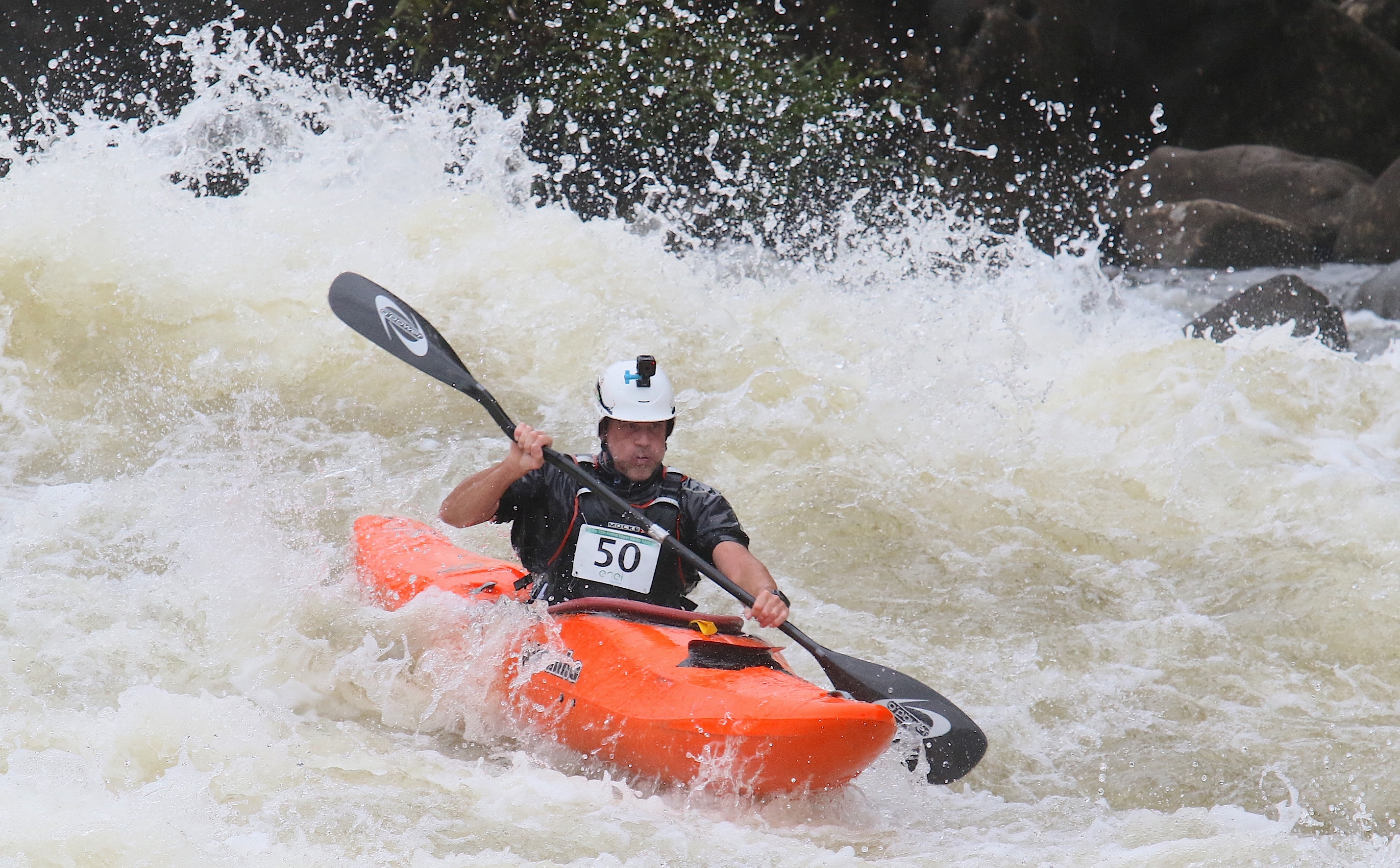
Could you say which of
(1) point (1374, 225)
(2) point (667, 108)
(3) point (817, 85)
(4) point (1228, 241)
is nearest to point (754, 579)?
(2) point (667, 108)

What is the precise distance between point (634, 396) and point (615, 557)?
1.53ft

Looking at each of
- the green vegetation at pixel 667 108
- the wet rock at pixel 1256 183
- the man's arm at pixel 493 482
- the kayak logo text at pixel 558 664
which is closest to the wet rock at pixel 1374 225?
the wet rock at pixel 1256 183

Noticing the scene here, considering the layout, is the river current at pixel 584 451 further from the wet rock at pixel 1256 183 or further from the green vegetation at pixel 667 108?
the wet rock at pixel 1256 183

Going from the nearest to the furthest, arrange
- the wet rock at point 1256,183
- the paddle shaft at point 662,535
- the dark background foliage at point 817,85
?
1. the paddle shaft at point 662,535
2. the dark background foliage at point 817,85
3. the wet rock at point 1256,183

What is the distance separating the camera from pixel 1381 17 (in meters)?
15.0

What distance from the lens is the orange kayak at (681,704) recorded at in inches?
124

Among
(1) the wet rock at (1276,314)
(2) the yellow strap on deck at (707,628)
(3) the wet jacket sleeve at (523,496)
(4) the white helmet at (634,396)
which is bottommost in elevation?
(2) the yellow strap on deck at (707,628)

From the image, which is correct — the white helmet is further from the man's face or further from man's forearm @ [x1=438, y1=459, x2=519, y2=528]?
man's forearm @ [x1=438, y1=459, x2=519, y2=528]

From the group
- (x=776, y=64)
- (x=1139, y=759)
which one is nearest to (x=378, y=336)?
(x=1139, y=759)

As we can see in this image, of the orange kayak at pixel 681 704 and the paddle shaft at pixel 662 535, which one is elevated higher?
the paddle shaft at pixel 662 535

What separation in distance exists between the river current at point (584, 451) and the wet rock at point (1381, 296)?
0.17 m

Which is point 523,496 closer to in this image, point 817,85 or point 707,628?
point 707,628

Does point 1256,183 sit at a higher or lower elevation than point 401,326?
higher

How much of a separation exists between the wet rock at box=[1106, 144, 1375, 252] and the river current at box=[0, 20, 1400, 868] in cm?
198
